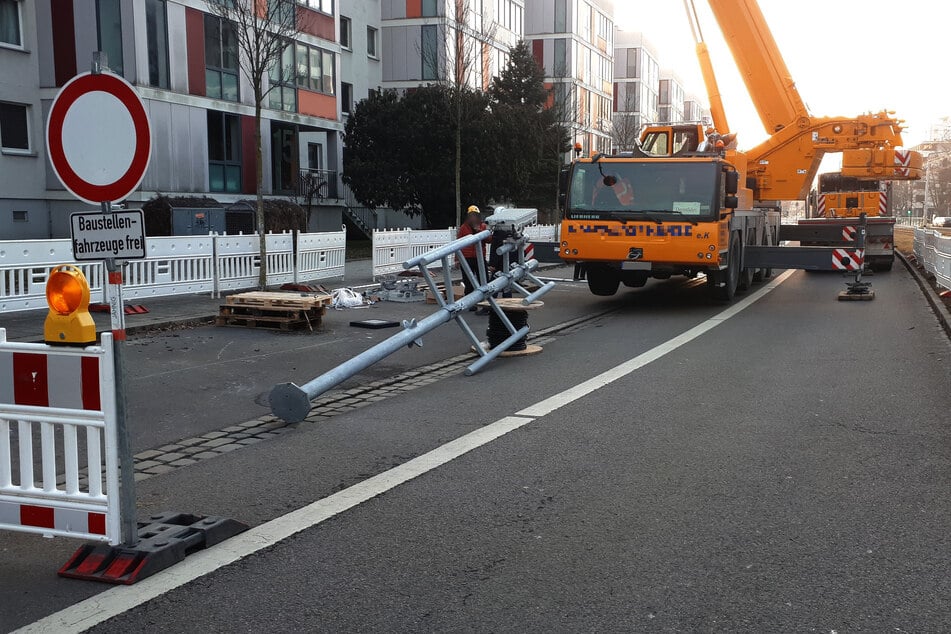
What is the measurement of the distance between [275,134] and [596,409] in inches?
1131

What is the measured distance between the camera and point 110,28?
85.4 ft

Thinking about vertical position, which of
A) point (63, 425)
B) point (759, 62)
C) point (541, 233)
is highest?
point (759, 62)

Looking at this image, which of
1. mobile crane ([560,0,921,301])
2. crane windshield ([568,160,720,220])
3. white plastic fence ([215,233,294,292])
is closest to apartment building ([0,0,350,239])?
white plastic fence ([215,233,294,292])

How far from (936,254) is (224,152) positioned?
21.2 m

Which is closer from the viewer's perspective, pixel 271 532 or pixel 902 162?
pixel 271 532

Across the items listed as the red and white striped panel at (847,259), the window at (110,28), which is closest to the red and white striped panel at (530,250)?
the red and white striped panel at (847,259)

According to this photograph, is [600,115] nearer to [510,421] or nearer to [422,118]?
[422,118]

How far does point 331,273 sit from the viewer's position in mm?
19984

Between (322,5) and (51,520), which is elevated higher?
(322,5)

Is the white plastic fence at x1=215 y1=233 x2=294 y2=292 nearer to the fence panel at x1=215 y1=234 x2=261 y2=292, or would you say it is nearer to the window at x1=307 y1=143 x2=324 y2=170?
the fence panel at x1=215 y1=234 x2=261 y2=292

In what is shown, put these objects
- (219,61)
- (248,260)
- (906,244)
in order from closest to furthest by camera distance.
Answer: (248,260) → (219,61) → (906,244)

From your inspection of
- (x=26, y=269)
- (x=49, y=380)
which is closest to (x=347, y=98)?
(x=26, y=269)

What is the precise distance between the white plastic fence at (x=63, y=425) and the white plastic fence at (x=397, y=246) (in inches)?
591

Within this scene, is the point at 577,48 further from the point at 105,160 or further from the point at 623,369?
the point at 105,160
